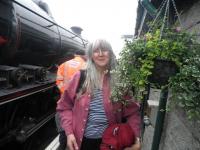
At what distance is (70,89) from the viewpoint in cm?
220

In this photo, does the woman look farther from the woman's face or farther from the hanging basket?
the hanging basket

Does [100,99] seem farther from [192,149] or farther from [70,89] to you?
[192,149]

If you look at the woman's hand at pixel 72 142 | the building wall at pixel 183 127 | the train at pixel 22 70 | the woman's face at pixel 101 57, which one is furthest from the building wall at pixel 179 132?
the train at pixel 22 70

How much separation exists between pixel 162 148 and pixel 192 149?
3.81ft

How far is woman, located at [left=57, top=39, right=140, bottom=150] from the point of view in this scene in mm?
2111

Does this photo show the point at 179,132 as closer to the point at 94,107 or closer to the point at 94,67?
the point at 94,107

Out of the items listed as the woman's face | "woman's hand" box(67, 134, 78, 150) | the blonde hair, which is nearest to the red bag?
"woman's hand" box(67, 134, 78, 150)

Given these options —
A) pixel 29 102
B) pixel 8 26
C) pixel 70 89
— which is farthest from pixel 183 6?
pixel 29 102

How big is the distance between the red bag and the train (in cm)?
154

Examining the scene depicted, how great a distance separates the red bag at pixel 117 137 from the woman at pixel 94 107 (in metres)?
0.05

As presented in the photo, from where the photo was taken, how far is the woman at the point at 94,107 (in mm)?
2111

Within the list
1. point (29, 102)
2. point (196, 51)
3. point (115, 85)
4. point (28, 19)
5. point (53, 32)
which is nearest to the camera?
point (196, 51)

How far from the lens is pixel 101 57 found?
215cm

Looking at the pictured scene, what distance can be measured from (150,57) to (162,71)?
4.8 inches
